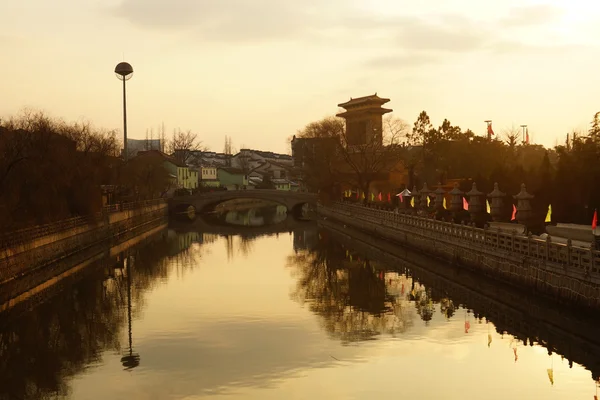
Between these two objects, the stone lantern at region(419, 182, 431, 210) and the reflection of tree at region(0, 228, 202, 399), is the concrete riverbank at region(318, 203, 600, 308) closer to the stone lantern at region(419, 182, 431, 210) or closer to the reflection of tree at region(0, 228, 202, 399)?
the stone lantern at region(419, 182, 431, 210)

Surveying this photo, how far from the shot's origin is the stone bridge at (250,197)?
299ft

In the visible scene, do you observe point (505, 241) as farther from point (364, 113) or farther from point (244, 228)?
point (364, 113)

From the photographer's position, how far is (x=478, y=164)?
70875 mm

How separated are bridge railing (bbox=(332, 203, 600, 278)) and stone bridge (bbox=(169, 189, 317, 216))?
35.1m

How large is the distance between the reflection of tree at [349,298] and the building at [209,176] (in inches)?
3889

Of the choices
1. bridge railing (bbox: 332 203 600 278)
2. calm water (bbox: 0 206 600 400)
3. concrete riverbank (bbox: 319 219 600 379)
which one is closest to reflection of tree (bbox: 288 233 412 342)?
calm water (bbox: 0 206 600 400)

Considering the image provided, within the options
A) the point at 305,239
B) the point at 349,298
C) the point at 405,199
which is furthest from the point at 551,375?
the point at 305,239

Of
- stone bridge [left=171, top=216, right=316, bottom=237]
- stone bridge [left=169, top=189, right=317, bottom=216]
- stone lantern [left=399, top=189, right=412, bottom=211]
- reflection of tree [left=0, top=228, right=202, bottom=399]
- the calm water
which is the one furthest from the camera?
stone bridge [left=169, top=189, right=317, bottom=216]

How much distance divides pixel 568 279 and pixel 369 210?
39.6 metres

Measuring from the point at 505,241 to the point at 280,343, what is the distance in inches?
483

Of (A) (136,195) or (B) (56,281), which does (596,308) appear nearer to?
(B) (56,281)

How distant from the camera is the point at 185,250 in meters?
55.2

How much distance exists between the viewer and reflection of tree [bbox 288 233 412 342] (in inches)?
1023

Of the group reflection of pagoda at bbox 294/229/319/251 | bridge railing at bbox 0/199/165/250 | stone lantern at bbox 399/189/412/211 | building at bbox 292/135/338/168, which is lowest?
reflection of pagoda at bbox 294/229/319/251
